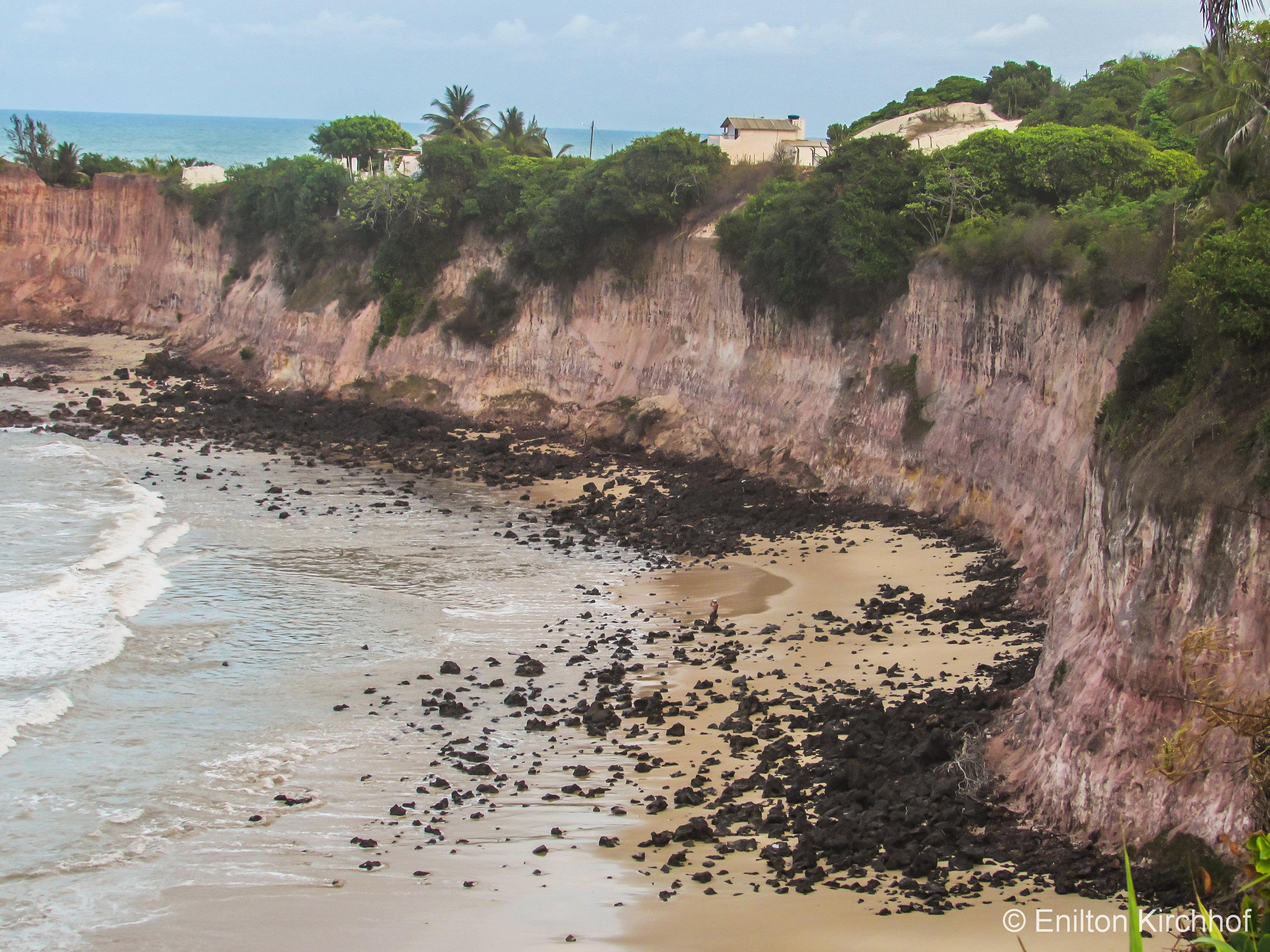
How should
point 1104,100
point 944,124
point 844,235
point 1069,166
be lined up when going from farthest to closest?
point 944,124 → point 1104,100 → point 844,235 → point 1069,166

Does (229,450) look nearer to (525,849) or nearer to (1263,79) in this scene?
(525,849)

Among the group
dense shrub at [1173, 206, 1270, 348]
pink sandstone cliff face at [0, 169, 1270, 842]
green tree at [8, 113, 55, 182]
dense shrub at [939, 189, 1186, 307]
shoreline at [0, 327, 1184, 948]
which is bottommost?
shoreline at [0, 327, 1184, 948]

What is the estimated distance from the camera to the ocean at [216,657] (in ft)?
48.4

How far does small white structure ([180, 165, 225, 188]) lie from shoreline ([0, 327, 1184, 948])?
2093 centimetres

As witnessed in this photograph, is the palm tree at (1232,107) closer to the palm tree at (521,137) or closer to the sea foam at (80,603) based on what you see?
the sea foam at (80,603)

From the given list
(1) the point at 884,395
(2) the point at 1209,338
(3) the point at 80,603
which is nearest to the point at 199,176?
(3) the point at 80,603

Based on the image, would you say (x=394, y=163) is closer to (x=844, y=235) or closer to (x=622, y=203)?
(x=622, y=203)

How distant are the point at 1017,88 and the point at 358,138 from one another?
136 ft

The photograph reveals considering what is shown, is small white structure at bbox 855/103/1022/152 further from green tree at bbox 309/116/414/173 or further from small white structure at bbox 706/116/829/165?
green tree at bbox 309/116/414/173

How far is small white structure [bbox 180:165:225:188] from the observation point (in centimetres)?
6338

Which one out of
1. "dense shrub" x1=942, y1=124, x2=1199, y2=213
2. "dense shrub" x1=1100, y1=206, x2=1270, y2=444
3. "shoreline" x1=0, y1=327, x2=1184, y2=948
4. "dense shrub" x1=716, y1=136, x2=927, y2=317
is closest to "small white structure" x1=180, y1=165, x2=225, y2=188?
"shoreline" x1=0, y1=327, x2=1184, y2=948

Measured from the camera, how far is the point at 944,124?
4306 centimetres

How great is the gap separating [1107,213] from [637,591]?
43.5ft

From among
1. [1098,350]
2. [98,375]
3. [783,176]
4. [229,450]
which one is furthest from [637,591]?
[98,375]
